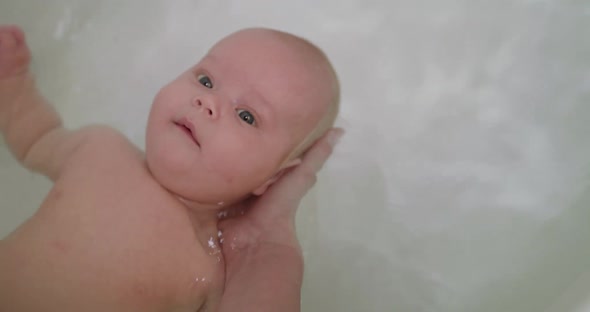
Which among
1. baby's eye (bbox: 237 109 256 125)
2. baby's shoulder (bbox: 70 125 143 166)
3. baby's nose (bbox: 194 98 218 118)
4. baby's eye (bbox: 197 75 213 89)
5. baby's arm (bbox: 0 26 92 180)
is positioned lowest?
baby's arm (bbox: 0 26 92 180)

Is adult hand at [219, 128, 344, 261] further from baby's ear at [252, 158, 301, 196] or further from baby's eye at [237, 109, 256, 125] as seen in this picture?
baby's eye at [237, 109, 256, 125]

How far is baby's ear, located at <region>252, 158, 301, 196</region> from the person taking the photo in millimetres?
862

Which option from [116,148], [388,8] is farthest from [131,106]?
[388,8]

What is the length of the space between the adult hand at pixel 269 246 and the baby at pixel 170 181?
25mm

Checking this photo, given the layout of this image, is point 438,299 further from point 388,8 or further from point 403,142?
point 388,8

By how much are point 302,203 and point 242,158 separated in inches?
11.4

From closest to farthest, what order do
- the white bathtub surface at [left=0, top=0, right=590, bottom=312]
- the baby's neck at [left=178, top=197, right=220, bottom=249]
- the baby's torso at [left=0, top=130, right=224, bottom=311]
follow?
1. the baby's torso at [left=0, top=130, right=224, bottom=311]
2. the baby's neck at [left=178, top=197, right=220, bottom=249]
3. the white bathtub surface at [left=0, top=0, right=590, bottom=312]

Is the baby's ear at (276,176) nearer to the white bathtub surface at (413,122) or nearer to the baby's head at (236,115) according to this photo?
the baby's head at (236,115)

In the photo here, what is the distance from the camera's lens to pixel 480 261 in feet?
3.22

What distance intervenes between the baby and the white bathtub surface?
229 millimetres

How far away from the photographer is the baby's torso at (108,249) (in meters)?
0.72

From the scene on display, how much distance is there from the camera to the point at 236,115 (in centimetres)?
79

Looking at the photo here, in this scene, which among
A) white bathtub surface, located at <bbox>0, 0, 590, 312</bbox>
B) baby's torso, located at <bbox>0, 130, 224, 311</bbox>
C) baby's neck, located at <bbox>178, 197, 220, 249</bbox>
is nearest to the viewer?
baby's torso, located at <bbox>0, 130, 224, 311</bbox>

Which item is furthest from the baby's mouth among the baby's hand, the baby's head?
the baby's hand
